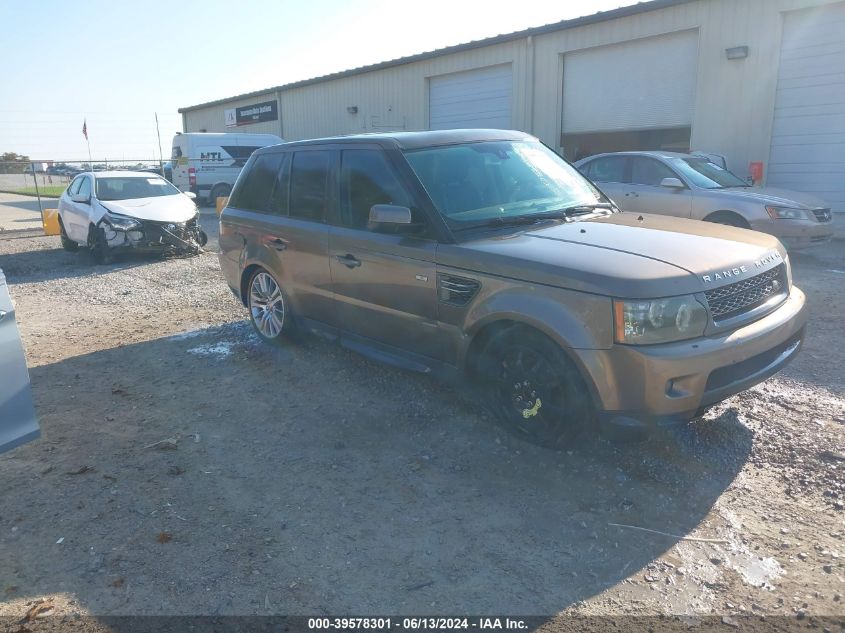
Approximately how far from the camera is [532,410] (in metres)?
3.71

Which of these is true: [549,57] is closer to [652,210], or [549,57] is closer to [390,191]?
[652,210]

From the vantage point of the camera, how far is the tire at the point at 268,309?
567 centimetres

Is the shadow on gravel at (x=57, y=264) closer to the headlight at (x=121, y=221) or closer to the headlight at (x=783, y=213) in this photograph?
the headlight at (x=121, y=221)

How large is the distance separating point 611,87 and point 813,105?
14.9ft

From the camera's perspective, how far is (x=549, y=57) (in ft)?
54.6

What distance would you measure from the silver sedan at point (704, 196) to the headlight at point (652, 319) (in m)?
6.86

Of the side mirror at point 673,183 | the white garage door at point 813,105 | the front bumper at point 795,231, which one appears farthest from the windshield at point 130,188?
the white garage door at point 813,105

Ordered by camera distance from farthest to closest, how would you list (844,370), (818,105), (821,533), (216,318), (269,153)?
(818,105)
(216,318)
(269,153)
(844,370)
(821,533)

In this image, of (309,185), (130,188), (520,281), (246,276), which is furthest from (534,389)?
(130,188)

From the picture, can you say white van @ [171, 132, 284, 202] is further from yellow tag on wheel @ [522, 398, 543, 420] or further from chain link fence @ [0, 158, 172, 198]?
yellow tag on wheel @ [522, 398, 543, 420]

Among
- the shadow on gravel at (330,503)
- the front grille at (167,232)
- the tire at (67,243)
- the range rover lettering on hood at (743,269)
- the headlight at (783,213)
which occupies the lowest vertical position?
the shadow on gravel at (330,503)

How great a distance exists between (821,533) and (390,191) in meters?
3.12

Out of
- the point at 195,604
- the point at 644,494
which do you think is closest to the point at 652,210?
the point at 644,494

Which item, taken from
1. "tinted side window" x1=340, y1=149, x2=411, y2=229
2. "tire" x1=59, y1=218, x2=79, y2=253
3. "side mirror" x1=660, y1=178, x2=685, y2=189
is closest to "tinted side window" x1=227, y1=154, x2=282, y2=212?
"tinted side window" x1=340, y1=149, x2=411, y2=229
